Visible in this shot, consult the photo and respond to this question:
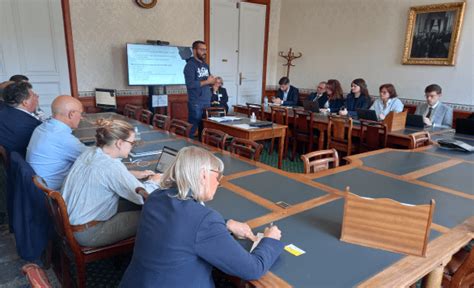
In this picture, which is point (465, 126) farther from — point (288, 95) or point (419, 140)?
point (288, 95)

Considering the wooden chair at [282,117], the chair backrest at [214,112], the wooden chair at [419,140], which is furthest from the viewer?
the wooden chair at [282,117]

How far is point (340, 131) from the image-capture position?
4383 mm

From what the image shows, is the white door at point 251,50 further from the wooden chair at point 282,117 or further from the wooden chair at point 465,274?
the wooden chair at point 465,274

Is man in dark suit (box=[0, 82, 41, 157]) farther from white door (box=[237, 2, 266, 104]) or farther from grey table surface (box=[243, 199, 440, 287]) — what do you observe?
white door (box=[237, 2, 266, 104])

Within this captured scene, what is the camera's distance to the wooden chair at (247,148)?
254 cm

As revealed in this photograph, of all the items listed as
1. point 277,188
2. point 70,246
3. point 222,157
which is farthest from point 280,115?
point 70,246

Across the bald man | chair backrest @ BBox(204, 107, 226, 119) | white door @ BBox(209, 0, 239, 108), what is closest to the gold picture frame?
white door @ BBox(209, 0, 239, 108)

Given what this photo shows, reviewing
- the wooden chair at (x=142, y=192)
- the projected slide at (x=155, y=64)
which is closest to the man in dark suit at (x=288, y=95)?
the projected slide at (x=155, y=64)

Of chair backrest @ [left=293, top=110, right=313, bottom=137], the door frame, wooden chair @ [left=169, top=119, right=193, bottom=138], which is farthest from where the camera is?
the door frame

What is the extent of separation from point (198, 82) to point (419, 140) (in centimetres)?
272

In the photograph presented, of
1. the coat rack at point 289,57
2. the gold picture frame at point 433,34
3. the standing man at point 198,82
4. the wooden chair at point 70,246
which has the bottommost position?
the wooden chair at point 70,246

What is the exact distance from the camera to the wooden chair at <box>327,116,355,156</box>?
4293 mm

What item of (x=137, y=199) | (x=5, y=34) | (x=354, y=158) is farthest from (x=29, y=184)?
(x=5, y=34)

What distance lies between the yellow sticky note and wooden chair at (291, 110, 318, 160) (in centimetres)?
370
